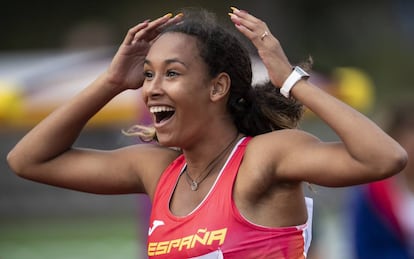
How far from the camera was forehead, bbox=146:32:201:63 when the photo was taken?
4832 mm

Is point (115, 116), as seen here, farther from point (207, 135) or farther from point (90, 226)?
point (207, 135)

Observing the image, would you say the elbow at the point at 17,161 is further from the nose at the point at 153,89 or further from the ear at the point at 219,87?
the ear at the point at 219,87

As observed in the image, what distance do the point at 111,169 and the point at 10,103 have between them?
643 cm

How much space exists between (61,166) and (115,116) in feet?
23.1

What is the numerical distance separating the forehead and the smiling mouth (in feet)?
0.62

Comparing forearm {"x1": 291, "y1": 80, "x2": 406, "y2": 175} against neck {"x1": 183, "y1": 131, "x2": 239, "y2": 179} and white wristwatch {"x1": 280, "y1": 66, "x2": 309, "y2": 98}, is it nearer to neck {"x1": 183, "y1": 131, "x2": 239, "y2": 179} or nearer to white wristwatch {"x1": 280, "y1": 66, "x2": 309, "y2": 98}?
white wristwatch {"x1": 280, "y1": 66, "x2": 309, "y2": 98}

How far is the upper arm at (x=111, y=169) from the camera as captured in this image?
5145 millimetres

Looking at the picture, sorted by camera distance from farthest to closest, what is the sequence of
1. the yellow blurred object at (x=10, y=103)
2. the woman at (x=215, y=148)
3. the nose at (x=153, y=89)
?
the yellow blurred object at (x=10, y=103)
the nose at (x=153, y=89)
the woman at (x=215, y=148)

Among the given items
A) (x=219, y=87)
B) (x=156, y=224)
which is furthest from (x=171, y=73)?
(x=156, y=224)

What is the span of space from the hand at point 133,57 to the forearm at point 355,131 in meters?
0.78

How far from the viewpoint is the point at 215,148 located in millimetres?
4941

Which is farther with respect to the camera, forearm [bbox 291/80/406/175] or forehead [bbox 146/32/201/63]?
forehead [bbox 146/32/201/63]

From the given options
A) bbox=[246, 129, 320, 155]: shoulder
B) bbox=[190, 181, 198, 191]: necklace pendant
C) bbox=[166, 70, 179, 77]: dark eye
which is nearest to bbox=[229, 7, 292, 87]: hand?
bbox=[246, 129, 320, 155]: shoulder

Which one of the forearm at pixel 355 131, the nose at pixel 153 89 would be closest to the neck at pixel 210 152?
the nose at pixel 153 89
